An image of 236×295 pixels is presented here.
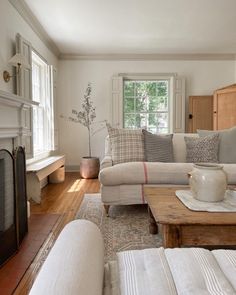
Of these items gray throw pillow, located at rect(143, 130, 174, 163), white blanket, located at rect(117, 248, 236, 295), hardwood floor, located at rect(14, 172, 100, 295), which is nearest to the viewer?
white blanket, located at rect(117, 248, 236, 295)

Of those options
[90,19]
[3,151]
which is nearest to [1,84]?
[3,151]

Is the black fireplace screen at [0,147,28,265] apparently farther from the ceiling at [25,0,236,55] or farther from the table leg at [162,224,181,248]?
the ceiling at [25,0,236,55]

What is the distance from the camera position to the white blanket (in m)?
0.64

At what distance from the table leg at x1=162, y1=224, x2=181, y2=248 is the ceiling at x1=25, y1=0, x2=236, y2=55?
286 cm

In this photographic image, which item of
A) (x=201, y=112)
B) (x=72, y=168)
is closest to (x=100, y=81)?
(x=72, y=168)

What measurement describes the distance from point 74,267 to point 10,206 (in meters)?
1.58

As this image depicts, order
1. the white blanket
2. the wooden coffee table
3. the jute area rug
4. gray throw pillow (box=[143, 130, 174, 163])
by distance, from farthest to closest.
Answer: gray throw pillow (box=[143, 130, 174, 163]) → the jute area rug → the wooden coffee table → the white blanket

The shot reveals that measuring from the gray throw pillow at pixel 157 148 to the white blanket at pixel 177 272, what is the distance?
90.3 inches

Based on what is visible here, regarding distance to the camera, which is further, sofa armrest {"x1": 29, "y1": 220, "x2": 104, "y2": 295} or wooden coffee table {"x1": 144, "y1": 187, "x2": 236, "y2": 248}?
wooden coffee table {"x1": 144, "y1": 187, "x2": 236, "y2": 248}

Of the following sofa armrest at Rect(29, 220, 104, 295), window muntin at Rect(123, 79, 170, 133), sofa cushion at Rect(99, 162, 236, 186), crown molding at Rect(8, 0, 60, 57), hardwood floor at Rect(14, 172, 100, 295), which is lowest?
hardwood floor at Rect(14, 172, 100, 295)

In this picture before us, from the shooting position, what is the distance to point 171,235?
58.6 inches

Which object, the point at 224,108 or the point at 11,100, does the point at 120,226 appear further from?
the point at 224,108

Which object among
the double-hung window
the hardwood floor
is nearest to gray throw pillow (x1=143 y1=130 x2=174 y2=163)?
the hardwood floor

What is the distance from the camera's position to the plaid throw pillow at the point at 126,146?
3.17m
